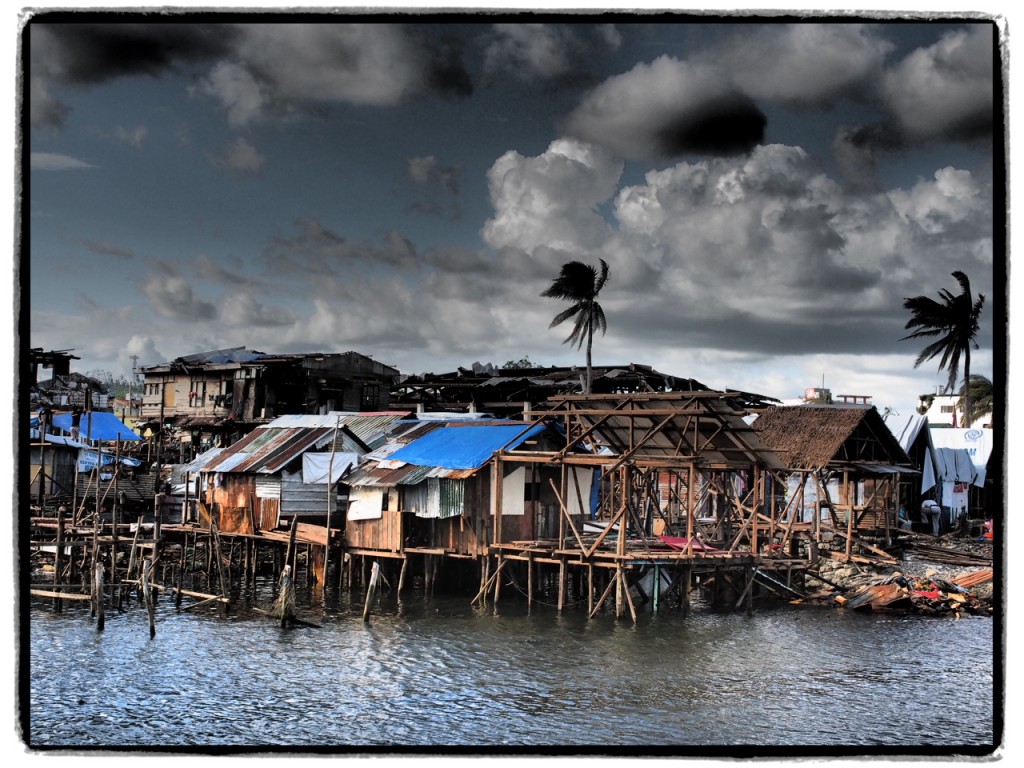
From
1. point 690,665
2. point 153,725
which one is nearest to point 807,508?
point 690,665

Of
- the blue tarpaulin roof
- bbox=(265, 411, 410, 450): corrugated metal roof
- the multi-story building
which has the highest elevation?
the multi-story building

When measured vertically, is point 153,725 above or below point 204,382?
below

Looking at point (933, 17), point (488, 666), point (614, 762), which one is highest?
point (933, 17)

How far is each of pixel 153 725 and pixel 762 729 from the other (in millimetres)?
8708

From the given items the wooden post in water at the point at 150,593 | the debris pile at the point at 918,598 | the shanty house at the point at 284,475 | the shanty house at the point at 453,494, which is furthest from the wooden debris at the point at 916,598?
the wooden post in water at the point at 150,593

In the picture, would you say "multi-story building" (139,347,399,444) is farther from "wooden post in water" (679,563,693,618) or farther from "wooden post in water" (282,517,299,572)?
"wooden post in water" (679,563,693,618)

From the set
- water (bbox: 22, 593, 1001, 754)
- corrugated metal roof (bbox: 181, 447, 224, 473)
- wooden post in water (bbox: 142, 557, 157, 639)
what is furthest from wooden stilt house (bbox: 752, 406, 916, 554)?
wooden post in water (bbox: 142, 557, 157, 639)

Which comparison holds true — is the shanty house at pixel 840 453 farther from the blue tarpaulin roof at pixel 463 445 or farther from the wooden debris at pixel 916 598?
the blue tarpaulin roof at pixel 463 445

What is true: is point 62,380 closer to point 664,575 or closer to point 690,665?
point 664,575

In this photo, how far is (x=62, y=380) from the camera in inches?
1794

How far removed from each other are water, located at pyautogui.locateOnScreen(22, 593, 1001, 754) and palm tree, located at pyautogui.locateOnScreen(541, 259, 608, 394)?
15388 millimetres

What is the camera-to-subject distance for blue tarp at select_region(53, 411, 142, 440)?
40.1 metres

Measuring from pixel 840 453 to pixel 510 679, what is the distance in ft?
63.7

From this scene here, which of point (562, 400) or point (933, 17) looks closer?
point (933, 17)
